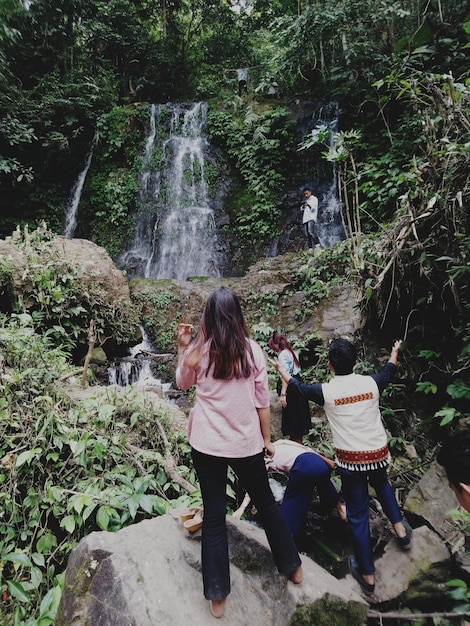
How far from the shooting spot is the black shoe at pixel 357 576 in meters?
2.31

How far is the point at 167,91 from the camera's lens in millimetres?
16312

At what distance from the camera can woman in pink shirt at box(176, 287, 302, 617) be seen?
1874mm

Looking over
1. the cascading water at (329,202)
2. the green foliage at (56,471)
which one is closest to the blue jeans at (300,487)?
the green foliage at (56,471)

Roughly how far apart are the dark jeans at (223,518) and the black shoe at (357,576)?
2.37ft

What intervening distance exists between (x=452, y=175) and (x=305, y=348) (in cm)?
367

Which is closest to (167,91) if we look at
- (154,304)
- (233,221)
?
(233,221)

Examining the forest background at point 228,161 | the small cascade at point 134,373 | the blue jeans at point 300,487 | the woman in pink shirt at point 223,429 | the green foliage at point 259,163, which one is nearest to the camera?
the woman in pink shirt at point 223,429

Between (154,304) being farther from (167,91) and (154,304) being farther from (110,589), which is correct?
(167,91)

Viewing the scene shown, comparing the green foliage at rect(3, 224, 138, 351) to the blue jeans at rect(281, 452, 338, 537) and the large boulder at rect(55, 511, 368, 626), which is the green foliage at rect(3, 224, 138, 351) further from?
the blue jeans at rect(281, 452, 338, 537)

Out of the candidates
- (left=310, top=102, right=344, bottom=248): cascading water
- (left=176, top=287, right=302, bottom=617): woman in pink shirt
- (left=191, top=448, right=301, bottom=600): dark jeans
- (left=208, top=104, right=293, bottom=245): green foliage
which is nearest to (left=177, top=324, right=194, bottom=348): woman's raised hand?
(left=176, top=287, right=302, bottom=617): woman in pink shirt

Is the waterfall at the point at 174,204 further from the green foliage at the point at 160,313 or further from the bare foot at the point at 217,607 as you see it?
the bare foot at the point at 217,607

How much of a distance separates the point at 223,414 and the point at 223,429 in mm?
76

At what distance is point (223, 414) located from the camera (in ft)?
6.25

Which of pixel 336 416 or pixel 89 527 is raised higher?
pixel 336 416
